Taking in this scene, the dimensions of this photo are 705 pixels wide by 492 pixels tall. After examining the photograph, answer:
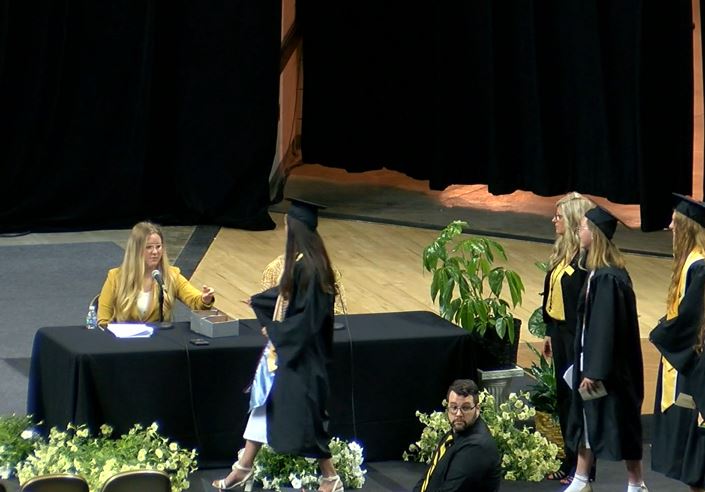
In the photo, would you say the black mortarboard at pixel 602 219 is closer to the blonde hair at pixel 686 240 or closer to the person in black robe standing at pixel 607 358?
the person in black robe standing at pixel 607 358

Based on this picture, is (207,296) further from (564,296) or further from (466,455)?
(466,455)

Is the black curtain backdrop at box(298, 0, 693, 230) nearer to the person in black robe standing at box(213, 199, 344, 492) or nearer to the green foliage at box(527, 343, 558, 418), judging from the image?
the green foliage at box(527, 343, 558, 418)

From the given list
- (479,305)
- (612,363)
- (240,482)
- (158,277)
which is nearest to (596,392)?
(612,363)

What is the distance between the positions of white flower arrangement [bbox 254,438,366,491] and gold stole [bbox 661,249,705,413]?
1419 mm

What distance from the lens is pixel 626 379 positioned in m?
6.48

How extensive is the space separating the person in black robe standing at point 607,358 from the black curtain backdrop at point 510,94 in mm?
5422

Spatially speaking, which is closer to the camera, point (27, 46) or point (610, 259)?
point (610, 259)

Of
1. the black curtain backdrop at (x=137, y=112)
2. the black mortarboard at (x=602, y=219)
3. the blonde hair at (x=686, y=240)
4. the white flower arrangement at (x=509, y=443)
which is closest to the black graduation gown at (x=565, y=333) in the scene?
the white flower arrangement at (x=509, y=443)

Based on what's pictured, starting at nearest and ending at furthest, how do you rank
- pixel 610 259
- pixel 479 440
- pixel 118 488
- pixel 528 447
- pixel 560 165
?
pixel 118 488, pixel 479 440, pixel 610 259, pixel 528 447, pixel 560 165

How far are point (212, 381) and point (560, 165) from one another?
6539 millimetres

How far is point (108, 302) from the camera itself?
7.11m

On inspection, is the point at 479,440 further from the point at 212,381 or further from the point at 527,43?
the point at 527,43

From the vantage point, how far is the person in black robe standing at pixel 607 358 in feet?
20.9

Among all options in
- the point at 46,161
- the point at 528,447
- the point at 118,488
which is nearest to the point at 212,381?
the point at 528,447
